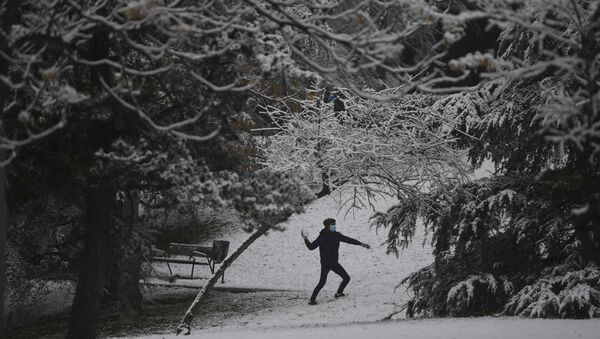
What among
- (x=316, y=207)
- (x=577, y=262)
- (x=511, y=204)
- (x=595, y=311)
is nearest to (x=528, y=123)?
(x=511, y=204)

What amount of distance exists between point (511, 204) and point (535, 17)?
9.21 feet

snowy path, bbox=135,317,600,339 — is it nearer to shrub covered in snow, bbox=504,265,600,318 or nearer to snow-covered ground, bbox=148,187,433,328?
shrub covered in snow, bbox=504,265,600,318

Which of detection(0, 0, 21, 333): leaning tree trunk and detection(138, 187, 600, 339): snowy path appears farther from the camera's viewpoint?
detection(138, 187, 600, 339): snowy path

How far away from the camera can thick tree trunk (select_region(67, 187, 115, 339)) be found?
306 inches

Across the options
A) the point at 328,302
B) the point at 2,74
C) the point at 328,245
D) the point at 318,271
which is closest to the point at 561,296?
the point at 328,245

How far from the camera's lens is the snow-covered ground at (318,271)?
45.2ft

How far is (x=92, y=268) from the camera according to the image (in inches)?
308

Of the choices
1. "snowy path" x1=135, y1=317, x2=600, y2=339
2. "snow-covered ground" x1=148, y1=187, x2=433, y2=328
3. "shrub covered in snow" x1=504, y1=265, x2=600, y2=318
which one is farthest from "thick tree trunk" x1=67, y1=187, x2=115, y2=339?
"shrub covered in snow" x1=504, y1=265, x2=600, y2=318

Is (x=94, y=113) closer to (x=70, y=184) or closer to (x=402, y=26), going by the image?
(x=70, y=184)

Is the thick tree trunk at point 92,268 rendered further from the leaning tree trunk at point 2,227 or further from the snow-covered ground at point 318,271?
the snow-covered ground at point 318,271

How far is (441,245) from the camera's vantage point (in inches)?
443

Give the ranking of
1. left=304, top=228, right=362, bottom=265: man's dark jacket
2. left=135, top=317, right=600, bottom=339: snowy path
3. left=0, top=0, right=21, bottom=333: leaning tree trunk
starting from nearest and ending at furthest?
1. left=0, top=0, right=21, bottom=333: leaning tree trunk
2. left=135, top=317, right=600, bottom=339: snowy path
3. left=304, top=228, right=362, bottom=265: man's dark jacket

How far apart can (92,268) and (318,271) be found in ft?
43.9

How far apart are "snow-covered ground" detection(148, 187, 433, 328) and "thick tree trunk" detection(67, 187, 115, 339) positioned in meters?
5.38
